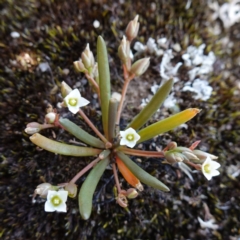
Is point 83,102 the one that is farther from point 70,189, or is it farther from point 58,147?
point 70,189

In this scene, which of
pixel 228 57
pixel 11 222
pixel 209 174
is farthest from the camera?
pixel 228 57

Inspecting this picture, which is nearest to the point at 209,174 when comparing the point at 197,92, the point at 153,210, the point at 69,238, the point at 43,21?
the point at 153,210

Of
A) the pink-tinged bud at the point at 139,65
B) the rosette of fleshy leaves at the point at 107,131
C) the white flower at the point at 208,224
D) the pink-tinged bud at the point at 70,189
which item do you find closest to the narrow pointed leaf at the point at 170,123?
the rosette of fleshy leaves at the point at 107,131

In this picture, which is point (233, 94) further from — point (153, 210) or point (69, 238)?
point (69, 238)

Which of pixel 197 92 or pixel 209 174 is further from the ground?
pixel 197 92

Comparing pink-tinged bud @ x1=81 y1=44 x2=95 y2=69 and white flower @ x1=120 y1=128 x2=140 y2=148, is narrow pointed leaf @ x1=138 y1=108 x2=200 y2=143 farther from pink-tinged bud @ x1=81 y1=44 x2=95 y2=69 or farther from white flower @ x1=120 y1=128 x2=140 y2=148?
pink-tinged bud @ x1=81 y1=44 x2=95 y2=69

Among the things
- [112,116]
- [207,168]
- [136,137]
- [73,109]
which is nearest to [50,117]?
[73,109]

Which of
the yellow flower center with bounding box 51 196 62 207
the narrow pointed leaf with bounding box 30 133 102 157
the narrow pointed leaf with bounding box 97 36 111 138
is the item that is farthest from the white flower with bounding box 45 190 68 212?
the narrow pointed leaf with bounding box 97 36 111 138

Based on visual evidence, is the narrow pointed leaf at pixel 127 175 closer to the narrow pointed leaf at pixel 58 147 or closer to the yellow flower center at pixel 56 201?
the narrow pointed leaf at pixel 58 147
